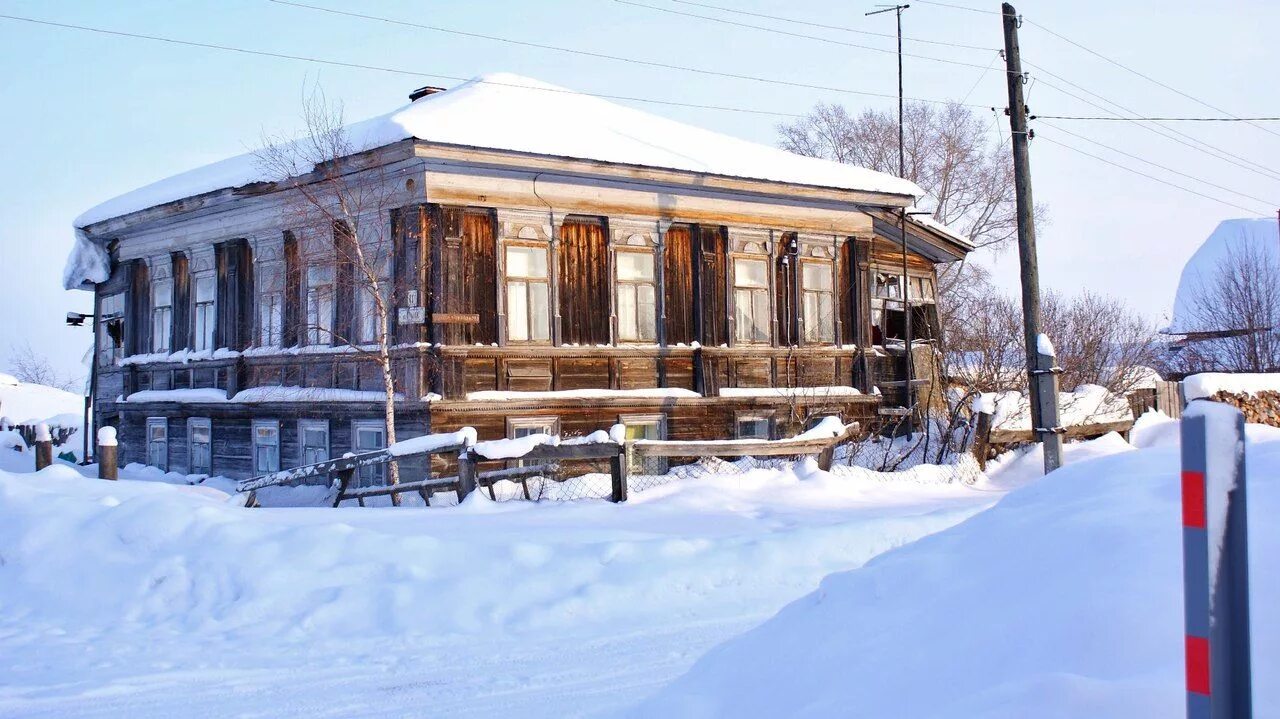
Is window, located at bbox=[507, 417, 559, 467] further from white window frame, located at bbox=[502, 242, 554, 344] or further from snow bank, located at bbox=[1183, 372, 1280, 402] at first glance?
snow bank, located at bbox=[1183, 372, 1280, 402]

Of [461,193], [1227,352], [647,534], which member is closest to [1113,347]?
[1227,352]

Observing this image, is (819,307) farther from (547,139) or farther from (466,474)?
(466,474)

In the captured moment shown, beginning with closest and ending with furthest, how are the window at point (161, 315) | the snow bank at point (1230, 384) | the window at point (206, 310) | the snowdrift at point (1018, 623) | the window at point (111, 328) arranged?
the snowdrift at point (1018, 623)
the snow bank at point (1230, 384)
the window at point (206, 310)
the window at point (161, 315)
the window at point (111, 328)

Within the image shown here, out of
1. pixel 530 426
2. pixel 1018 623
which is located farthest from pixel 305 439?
pixel 1018 623

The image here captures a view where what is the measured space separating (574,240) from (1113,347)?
51.6ft

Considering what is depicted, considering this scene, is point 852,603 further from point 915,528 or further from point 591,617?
point 915,528

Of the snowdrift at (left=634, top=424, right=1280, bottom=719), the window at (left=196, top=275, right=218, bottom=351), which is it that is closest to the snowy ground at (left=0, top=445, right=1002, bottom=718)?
the snowdrift at (left=634, top=424, right=1280, bottom=719)

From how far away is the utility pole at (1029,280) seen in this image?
14164mm

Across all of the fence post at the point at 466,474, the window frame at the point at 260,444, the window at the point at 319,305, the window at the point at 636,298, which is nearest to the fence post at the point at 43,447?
the window frame at the point at 260,444

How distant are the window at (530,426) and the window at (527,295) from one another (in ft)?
4.17

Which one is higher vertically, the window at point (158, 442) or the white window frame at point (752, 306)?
the white window frame at point (752, 306)

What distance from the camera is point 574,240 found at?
18.2 metres

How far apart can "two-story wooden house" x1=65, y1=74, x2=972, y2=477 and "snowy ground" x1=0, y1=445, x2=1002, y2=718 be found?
214 inches

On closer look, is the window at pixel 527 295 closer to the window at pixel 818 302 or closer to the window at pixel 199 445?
the window at pixel 818 302
